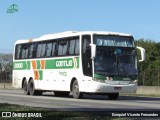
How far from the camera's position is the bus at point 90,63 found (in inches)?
1059

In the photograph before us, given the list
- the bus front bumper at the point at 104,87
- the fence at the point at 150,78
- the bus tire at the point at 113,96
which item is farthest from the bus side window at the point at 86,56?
the fence at the point at 150,78

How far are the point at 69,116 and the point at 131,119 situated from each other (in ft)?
5.81

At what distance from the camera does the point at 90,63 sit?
27188 millimetres

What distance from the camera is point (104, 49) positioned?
88.8ft

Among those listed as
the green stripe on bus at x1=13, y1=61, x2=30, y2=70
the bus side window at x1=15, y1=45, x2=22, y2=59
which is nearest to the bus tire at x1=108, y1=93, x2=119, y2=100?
the green stripe on bus at x1=13, y1=61, x2=30, y2=70

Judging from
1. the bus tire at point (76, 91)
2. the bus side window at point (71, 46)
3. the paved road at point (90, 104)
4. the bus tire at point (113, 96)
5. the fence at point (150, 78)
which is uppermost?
the bus side window at point (71, 46)

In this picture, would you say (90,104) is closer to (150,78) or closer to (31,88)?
(31,88)

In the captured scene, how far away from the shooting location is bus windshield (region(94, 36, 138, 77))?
88.3 feet

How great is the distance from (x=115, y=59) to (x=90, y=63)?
1333 mm

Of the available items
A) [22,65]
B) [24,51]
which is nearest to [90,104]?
[24,51]

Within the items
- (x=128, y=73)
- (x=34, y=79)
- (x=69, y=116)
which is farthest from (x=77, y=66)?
(x=69, y=116)

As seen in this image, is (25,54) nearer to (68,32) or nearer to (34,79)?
(34,79)

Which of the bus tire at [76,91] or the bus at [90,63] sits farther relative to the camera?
the bus tire at [76,91]

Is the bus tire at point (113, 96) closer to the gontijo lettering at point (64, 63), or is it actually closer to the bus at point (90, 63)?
the bus at point (90, 63)
